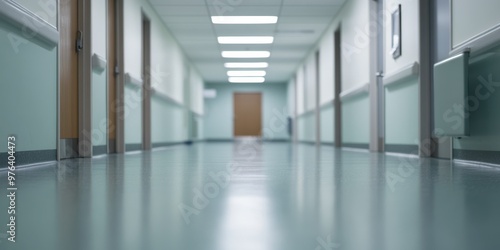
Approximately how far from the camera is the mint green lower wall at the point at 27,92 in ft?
10.0

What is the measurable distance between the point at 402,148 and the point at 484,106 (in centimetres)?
200

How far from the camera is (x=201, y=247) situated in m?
0.92

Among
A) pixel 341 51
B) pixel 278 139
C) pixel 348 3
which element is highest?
pixel 348 3

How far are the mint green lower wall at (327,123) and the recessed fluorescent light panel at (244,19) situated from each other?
2.16 metres

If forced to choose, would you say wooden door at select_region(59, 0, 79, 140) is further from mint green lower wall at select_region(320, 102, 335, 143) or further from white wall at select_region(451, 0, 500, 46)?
mint green lower wall at select_region(320, 102, 335, 143)

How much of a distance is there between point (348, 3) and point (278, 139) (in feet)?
43.2

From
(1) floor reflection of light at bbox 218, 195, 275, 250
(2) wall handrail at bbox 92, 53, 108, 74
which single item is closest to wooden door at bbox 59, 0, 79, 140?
(2) wall handrail at bbox 92, 53, 108, 74

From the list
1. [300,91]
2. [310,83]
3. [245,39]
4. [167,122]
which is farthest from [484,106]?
[300,91]

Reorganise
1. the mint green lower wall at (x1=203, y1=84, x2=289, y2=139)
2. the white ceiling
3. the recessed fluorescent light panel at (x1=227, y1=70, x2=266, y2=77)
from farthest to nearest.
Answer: the mint green lower wall at (x1=203, y1=84, x2=289, y2=139) → the recessed fluorescent light panel at (x1=227, y1=70, x2=266, y2=77) → the white ceiling

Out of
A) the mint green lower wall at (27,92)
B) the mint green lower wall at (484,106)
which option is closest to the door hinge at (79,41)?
the mint green lower wall at (27,92)

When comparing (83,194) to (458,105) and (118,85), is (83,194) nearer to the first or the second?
(458,105)

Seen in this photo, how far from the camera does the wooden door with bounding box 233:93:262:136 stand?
23.0m

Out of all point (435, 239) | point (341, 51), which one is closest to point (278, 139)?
point (341, 51)

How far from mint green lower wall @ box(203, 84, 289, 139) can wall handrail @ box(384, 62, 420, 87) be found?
48.3ft
